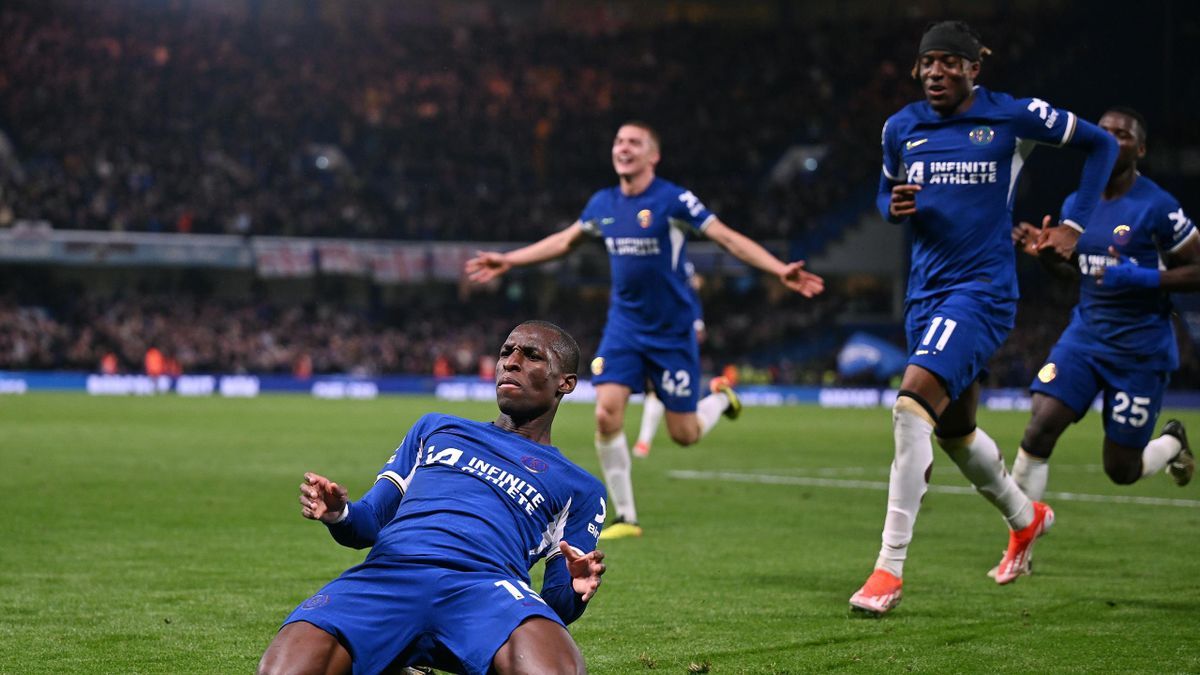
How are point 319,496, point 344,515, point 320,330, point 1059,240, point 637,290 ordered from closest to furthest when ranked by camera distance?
point 319,496
point 344,515
point 1059,240
point 637,290
point 320,330

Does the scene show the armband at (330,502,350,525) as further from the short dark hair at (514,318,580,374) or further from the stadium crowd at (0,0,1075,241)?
the stadium crowd at (0,0,1075,241)

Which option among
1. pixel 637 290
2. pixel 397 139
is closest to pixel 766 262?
pixel 637 290

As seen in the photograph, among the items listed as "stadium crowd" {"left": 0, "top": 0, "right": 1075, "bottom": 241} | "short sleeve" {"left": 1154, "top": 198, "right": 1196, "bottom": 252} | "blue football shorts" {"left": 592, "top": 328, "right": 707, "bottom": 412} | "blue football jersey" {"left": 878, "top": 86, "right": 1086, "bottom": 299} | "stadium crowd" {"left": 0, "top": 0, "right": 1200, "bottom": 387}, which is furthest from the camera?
"stadium crowd" {"left": 0, "top": 0, "right": 1075, "bottom": 241}

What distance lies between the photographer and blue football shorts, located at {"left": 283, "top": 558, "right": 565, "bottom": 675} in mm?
3881

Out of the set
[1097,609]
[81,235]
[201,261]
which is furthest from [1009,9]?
[1097,609]

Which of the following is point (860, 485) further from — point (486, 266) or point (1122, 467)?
→ point (486, 266)

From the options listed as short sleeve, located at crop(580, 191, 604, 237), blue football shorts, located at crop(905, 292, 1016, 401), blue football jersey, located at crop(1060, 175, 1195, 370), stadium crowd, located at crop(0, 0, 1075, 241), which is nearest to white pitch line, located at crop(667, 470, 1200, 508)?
blue football jersey, located at crop(1060, 175, 1195, 370)

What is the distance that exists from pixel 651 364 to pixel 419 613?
21.5 feet

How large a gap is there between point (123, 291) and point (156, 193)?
4.32m

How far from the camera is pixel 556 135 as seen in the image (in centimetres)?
4803

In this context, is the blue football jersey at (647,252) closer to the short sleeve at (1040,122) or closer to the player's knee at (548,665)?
the short sleeve at (1040,122)

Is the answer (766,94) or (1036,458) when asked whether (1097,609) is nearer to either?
(1036,458)

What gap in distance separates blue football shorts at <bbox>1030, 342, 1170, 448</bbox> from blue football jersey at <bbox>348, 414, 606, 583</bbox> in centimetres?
473

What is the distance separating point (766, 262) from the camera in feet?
29.3
